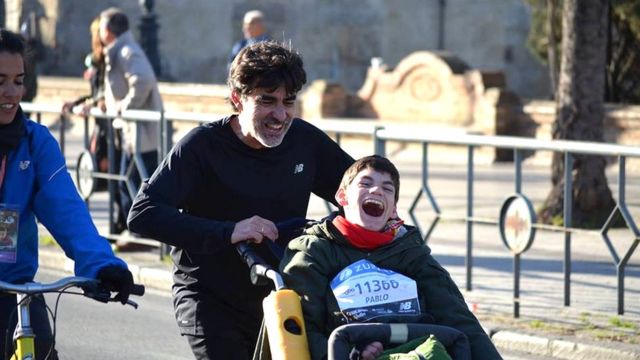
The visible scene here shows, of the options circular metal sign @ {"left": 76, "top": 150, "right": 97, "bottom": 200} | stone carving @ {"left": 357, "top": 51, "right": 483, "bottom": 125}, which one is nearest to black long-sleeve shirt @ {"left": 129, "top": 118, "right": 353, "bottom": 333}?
circular metal sign @ {"left": 76, "top": 150, "right": 97, "bottom": 200}

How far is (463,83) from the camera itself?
22.6m

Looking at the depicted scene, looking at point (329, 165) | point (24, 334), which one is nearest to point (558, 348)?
point (329, 165)

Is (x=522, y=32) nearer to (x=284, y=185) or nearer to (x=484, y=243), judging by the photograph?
(x=484, y=243)

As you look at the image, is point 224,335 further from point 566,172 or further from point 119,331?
point 566,172

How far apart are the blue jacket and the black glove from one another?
24 cm

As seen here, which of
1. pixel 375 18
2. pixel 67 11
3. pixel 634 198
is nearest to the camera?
pixel 634 198

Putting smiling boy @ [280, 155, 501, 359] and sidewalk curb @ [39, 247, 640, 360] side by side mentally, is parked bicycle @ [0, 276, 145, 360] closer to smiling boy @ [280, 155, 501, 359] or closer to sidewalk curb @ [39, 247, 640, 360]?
smiling boy @ [280, 155, 501, 359]

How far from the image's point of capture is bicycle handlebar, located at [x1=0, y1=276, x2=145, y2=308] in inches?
166

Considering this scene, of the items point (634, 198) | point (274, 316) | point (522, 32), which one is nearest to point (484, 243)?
point (634, 198)

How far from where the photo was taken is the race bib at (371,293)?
450 centimetres

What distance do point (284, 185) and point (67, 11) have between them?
30895mm

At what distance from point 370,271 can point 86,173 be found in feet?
27.7

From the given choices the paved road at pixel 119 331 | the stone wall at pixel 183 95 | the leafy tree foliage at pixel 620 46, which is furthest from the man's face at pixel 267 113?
the stone wall at pixel 183 95

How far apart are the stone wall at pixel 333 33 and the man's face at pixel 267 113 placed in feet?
100
